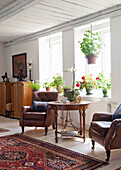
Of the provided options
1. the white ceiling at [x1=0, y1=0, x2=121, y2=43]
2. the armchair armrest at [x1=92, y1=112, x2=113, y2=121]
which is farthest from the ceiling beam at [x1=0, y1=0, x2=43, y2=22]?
the armchair armrest at [x1=92, y1=112, x2=113, y2=121]

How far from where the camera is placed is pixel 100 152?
3600 millimetres

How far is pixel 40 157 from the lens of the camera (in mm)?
3389

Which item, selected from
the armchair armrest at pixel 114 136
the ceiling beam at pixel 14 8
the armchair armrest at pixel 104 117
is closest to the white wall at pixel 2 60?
the ceiling beam at pixel 14 8

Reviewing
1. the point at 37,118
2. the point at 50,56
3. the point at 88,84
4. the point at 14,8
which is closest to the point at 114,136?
the point at 37,118

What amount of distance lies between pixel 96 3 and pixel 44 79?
306 centimetres

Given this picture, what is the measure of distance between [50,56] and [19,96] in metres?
1.55

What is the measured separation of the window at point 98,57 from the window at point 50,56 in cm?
86

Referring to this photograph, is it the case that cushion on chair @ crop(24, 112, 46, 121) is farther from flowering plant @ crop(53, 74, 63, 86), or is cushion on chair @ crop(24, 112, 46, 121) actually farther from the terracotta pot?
the terracotta pot

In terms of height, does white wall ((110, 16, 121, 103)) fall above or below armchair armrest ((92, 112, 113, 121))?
above

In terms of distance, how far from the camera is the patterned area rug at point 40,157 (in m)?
3.04

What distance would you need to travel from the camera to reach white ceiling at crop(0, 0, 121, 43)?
14.1 feet

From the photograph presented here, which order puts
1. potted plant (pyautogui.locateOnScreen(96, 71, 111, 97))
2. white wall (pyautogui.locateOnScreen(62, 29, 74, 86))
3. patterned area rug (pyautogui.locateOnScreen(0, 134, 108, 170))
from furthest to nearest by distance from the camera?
1. white wall (pyautogui.locateOnScreen(62, 29, 74, 86))
2. potted plant (pyautogui.locateOnScreen(96, 71, 111, 97))
3. patterned area rug (pyautogui.locateOnScreen(0, 134, 108, 170))

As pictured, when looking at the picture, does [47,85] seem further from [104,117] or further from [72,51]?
[104,117]

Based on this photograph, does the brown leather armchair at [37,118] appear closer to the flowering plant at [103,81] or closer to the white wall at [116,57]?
Result: the flowering plant at [103,81]
